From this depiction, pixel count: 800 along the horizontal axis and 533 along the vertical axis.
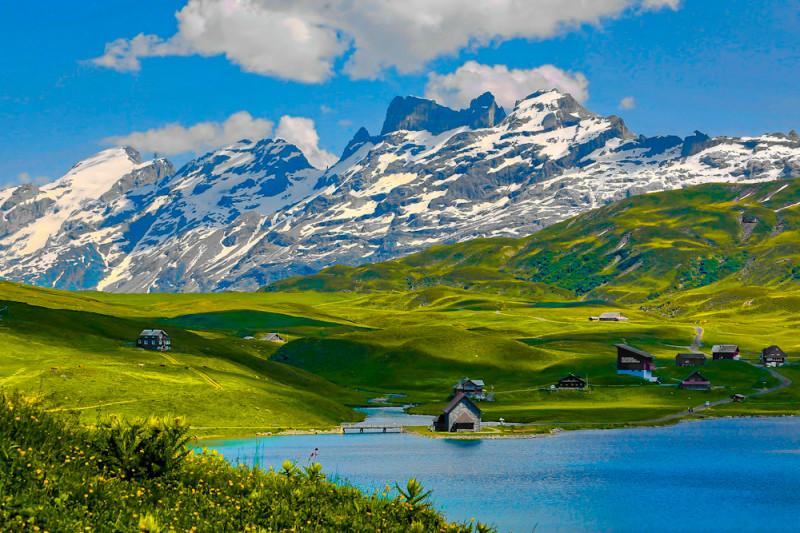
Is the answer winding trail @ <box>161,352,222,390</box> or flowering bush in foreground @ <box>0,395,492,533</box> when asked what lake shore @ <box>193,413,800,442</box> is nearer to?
winding trail @ <box>161,352,222,390</box>

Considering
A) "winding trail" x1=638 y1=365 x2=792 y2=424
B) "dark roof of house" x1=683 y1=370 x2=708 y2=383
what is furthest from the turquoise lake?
"dark roof of house" x1=683 y1=370 x2=708 y2=383

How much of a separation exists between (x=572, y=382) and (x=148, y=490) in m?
169

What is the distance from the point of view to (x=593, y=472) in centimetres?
9512

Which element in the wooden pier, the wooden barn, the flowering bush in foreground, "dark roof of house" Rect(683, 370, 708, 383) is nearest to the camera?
the flowering bush in foreground

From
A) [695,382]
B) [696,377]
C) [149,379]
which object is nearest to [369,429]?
[149,379]

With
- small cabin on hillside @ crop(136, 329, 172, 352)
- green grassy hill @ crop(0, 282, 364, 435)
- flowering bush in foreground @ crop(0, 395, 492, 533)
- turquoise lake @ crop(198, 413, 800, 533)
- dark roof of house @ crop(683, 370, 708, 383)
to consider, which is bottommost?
turquoise lake @ crop(198, 413, 800, 533)

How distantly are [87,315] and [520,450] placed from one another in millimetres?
122258

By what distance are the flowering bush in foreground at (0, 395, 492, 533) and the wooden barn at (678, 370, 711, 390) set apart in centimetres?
17167

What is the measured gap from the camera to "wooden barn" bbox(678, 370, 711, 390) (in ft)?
618

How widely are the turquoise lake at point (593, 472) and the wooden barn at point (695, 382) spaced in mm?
47002

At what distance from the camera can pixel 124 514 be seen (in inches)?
954

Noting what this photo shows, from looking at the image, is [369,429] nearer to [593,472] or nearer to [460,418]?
[460,418]

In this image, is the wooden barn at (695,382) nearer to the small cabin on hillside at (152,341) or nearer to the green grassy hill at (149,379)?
the green grassy hill at (149,379)

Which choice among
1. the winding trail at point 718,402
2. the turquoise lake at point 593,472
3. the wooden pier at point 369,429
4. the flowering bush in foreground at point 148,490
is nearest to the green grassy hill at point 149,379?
the wooden pier at point 369,429
